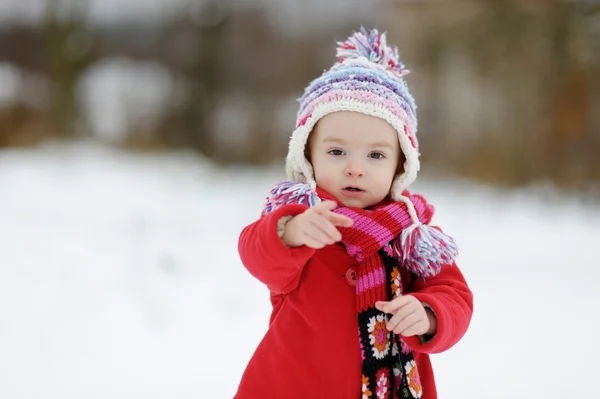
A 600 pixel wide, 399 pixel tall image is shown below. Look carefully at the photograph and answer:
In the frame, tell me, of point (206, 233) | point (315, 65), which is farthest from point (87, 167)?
point (315, 65)

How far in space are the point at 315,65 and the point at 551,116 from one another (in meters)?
2.06

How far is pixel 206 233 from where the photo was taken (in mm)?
4020

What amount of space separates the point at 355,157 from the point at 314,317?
14.3 inches

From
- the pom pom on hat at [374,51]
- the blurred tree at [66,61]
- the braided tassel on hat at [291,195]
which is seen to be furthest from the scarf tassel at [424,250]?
the blurred tree at [66,61]

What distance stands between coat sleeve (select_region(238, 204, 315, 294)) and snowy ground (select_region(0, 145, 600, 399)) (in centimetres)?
89

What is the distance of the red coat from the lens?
123 centimetres

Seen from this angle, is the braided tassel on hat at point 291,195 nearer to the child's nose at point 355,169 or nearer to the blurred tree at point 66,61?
the child's nose at point 355,169

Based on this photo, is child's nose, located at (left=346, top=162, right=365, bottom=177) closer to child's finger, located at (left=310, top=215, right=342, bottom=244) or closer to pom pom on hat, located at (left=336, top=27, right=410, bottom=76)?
child's finger, located at (left=310, top=215, right=342, bottom=244)

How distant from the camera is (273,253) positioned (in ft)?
3.98

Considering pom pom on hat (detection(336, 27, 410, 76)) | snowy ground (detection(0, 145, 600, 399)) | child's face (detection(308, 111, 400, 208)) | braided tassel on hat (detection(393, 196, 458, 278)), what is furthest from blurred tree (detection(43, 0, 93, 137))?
braided tassel on hat (detection(393, 196, 458, 278))

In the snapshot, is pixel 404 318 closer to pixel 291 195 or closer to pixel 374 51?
pixel 291 195

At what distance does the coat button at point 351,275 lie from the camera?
1299 millimetres

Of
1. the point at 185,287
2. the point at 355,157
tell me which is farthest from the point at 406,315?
the point at 185,287

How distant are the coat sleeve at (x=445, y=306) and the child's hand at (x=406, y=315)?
0.10 ft
